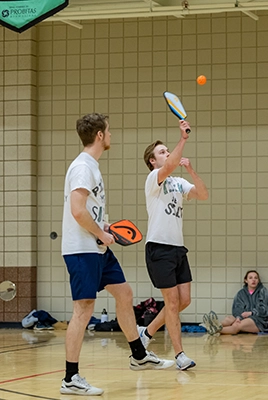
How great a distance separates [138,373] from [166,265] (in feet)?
3.35

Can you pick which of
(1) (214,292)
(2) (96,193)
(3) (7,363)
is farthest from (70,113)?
(2) (96,193)

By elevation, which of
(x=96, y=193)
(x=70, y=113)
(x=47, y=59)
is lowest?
(x=96, y=193)

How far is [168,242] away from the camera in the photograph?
23.8 ft

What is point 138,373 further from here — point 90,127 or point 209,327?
point 209,327

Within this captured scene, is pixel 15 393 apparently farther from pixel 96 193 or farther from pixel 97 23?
pixel 97 23

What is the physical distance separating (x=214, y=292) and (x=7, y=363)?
5292 millimetres

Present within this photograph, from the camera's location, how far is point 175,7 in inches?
437

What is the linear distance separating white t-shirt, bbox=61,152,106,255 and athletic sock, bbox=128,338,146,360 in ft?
3.00

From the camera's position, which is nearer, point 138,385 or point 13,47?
point 138,385

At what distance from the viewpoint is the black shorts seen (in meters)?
7.16

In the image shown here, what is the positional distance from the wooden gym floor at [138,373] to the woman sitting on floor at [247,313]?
0.58 m

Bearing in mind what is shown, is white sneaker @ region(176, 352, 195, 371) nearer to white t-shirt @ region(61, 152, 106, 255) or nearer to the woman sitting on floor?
white t-shirt @ region(61, 152, 106, 255)

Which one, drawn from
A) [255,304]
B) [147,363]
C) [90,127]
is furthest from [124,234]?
[255,304]

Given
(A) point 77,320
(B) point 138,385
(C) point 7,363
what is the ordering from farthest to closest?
(C) point 7,363 < (B) point 138,385 < (A) point 77,320
